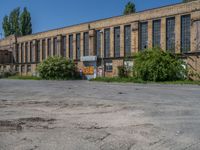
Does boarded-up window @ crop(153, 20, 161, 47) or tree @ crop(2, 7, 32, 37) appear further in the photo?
tree @ crop(2, 7, 32, 37)

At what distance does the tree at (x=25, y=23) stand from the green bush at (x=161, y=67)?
49600 millimetres

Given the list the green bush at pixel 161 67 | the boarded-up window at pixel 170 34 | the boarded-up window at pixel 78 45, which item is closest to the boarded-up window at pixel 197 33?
the green bush at pixel 161 67

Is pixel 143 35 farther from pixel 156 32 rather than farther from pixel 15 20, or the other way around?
pixel 15 20

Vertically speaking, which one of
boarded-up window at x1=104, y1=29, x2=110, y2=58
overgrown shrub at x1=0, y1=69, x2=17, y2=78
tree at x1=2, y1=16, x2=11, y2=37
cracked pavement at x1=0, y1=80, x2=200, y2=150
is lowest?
cracked pavement at x1=0, y1=80, x2=200, y2=150

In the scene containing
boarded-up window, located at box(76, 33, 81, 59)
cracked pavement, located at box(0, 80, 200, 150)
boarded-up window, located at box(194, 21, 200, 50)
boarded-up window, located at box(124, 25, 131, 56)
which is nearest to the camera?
cracked pavement, located at box(0, 80, 200, 150)

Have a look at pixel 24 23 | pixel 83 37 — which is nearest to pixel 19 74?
pixel 24 23

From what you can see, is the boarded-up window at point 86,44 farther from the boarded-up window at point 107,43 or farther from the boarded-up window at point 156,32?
the boarded-up window at point 156,32

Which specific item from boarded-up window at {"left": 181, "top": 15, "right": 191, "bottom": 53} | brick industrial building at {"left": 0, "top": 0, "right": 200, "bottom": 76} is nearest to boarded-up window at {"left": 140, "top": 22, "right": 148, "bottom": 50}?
brick industrial building at {"left": 0, "top": 0, "right": 200, "bottom": 76}

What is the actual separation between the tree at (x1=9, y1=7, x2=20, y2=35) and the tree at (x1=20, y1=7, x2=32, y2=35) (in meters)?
1.45

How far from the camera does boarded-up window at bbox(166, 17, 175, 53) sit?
46341mm

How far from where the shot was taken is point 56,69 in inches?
2259

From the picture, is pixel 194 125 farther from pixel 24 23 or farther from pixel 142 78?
pixel 24 23

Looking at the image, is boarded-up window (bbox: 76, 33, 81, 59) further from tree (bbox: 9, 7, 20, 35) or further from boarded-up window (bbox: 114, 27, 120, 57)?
tree (bbox: 9, 7, 20, 35)

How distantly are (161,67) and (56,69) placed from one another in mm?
21240
